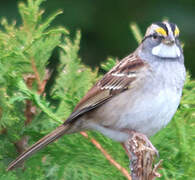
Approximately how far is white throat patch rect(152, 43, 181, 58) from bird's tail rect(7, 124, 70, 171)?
2.39ft

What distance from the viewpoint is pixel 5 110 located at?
7.95 feet

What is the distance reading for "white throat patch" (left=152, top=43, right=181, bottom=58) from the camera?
298cm

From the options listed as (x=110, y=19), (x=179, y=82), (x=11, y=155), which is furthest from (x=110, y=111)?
(x=110, y=19)

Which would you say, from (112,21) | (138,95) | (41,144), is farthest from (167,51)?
(112,21)

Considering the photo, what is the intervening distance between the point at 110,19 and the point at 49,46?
2.34m

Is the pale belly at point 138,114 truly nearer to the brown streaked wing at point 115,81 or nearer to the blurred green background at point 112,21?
the brown streaked wing at point 115,81

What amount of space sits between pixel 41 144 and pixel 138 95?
646 millimetres

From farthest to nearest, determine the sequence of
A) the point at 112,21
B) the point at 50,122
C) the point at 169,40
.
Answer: the point at 112,21, the point at 169,40, the point at 50,122

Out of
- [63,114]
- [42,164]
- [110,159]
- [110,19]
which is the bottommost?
[110,159]

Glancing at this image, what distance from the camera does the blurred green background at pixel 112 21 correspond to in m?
4.73

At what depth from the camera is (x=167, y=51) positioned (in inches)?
117

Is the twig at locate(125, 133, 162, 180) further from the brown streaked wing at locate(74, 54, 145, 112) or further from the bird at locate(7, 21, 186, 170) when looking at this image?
the brown streaked wing at locate(74, 54, 145, 112)

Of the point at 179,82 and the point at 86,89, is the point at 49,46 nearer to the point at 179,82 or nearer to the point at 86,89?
the point at 86,89

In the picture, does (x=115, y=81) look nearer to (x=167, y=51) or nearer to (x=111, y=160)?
(x=167, y=51)
